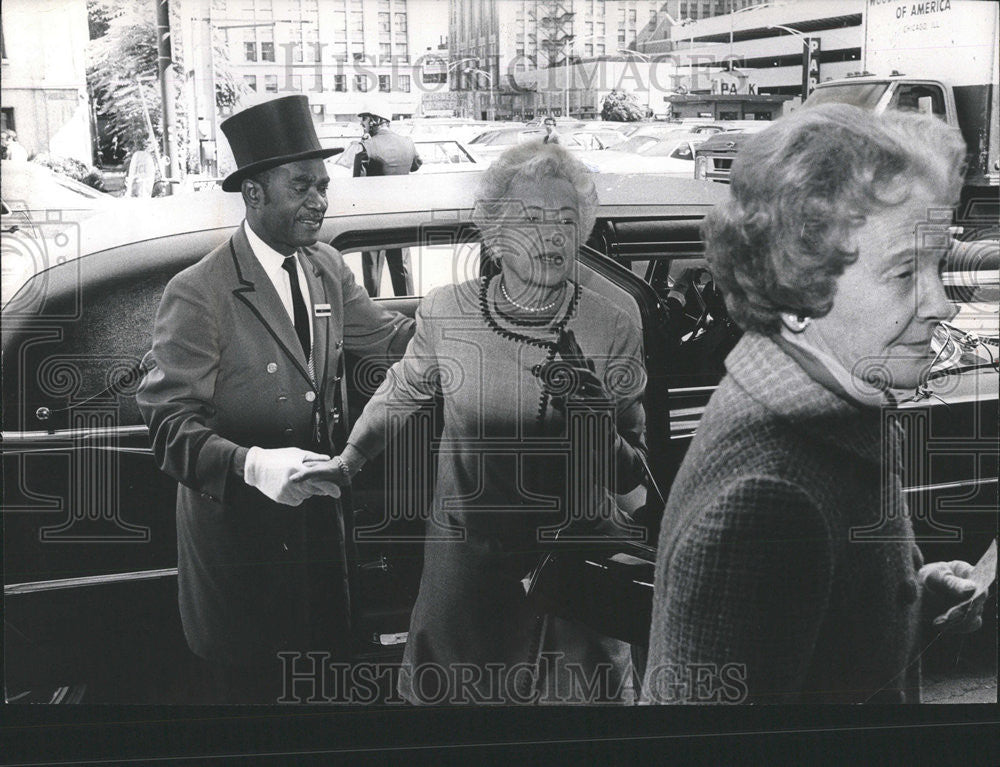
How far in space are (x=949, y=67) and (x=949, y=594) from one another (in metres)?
1.51

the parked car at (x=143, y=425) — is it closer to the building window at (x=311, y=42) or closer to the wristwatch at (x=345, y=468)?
the wristwatch at (x=345, y=468)

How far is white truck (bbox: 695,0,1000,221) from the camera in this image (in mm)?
2762

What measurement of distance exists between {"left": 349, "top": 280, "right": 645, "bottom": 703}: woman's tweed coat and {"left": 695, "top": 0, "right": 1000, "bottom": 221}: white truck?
67 cm

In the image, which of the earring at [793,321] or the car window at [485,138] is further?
the car window at [485,138]

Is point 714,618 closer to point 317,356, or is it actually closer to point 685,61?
point 317,356

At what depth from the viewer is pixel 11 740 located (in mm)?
3359

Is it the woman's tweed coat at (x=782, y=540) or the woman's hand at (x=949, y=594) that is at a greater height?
the woman's tweed coat at (x=782, y=540)

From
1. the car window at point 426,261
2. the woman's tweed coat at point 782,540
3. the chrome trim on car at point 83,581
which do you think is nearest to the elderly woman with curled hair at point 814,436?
the woman's tweed coat at point 782,540

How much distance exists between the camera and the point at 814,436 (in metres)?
1.96

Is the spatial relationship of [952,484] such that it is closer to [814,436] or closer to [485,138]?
[814,436]

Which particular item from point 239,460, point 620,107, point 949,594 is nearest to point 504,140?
point 620,107

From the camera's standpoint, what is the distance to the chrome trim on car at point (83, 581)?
8.95ft

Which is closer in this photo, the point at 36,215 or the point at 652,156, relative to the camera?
the point at 36,215

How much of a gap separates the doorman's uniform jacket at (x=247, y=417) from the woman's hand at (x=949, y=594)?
65.7 inches
